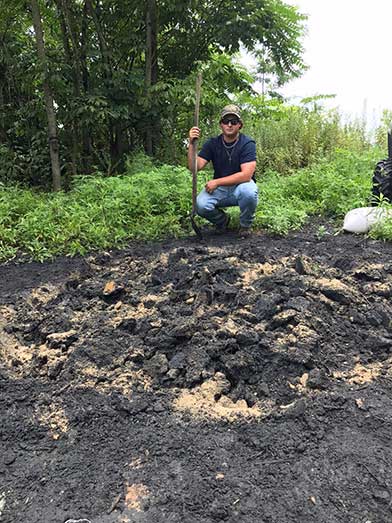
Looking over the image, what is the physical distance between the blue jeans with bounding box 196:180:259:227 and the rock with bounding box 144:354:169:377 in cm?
201

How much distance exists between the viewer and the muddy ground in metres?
1.65

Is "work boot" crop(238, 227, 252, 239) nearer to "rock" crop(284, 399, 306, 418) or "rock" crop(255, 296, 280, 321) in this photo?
"rock" crop(255, 296, 280, 321)

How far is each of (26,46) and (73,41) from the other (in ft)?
3.28

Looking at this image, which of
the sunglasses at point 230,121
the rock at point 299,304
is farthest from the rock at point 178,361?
the sunglasses at point 230,121

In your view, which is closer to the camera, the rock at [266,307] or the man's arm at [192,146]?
the rock at [266,307]

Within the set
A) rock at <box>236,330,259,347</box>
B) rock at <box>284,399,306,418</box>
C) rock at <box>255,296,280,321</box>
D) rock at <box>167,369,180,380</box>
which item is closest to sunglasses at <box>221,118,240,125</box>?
rock at <box>255,296,280,321</box>

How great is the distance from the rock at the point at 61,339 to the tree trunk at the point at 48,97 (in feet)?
12.9

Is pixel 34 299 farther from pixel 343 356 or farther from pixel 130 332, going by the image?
pixel 343 356

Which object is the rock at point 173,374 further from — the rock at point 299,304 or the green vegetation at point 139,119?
the green vegetation at point 139,119

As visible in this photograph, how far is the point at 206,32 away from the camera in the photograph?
6402 mm

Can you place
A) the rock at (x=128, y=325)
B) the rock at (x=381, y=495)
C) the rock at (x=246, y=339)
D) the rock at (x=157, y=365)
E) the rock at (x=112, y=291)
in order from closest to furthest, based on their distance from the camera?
the rock at (x=381, y=495) < the rock at (x=157, y=365) < the rock at (x=246, y=339) < the rock at (x=128, y=325) < the rock at (x=112, y=291)

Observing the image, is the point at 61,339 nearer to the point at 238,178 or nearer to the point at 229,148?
the point at 238,178

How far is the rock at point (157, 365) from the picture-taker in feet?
7.46

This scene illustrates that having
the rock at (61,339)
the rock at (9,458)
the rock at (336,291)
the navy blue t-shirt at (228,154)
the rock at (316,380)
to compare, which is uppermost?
the navy blue t-shirt at (228,154)
